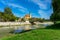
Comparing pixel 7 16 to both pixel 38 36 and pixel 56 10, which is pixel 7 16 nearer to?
pixel 56 10

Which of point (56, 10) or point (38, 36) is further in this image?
point (56, 10)

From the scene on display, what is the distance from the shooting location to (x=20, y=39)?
52.7ft

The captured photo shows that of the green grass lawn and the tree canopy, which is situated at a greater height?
the tree canopy

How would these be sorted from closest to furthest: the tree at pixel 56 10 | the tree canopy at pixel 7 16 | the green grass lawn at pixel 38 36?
the green grass lawn at pixel 38 36, the tree at pixel 56 10, the tree canopy at pixel 7 16

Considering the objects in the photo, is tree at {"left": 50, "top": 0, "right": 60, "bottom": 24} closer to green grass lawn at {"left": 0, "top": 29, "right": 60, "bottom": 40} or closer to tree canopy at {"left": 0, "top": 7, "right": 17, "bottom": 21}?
green grass lawn at {"left": 0, "top": 29, "right": 60, "bottom": 40}

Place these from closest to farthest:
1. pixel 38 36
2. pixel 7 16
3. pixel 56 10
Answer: pixel 38 36
pixel 56 10
pixel 7 16

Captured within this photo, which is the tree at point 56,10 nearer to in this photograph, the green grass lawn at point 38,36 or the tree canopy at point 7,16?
the green grass lawn at point 38,36

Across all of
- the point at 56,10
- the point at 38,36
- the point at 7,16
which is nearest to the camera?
the point at 38,36

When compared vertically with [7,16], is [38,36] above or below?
below

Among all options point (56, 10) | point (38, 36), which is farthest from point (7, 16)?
point (38, 36)

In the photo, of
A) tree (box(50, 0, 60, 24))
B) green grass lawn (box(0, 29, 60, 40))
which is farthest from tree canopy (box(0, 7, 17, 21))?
green grass lawn (box(0, 29, 60, 40))

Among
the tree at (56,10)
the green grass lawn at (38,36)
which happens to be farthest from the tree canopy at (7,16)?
the green grass lawn at (38,36)

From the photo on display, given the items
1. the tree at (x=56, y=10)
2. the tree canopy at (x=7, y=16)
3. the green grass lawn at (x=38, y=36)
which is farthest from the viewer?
the tree canopy at (x=7, y=16)

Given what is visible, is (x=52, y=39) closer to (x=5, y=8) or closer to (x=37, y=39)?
(x=37, y=39)
